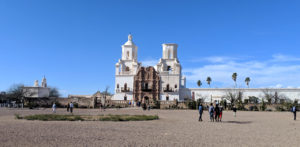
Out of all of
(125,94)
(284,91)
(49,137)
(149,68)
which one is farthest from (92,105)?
(49,137)

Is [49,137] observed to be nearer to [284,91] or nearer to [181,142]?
[181,142]

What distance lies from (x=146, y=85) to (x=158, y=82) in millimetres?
2357

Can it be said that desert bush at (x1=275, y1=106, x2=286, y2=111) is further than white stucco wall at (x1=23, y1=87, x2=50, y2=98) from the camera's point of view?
No

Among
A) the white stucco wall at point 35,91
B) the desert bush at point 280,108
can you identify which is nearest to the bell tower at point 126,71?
the white stucco wall at point 35,91

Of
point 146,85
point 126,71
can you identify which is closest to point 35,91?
point 126,71

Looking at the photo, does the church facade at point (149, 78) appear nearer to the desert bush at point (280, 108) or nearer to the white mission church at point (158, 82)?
the white mission church at point (158, 82)

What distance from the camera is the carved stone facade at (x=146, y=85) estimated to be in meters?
55.0

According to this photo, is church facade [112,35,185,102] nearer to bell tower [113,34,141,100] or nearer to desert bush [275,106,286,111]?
bell tower [113,34,141,100]

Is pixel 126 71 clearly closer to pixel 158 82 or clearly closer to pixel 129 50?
pixel 129 50

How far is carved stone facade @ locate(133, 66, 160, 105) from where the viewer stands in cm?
5500

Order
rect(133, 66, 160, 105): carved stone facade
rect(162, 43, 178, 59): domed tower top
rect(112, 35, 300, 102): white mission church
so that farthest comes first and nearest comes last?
rect(162, 43, 178, 59): domed tower top < rect(133, 66, 160, 105): carved stone facade < rect(112, 35, 300, 102): white mission church

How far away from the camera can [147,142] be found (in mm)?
9492

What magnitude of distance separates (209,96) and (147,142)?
150 feet

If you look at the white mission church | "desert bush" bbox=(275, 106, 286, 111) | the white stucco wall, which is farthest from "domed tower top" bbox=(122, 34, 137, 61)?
"desert bush" bbox=(275, 106, 286, 111)
